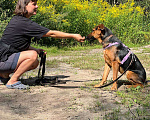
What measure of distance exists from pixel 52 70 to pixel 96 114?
12.5 ft

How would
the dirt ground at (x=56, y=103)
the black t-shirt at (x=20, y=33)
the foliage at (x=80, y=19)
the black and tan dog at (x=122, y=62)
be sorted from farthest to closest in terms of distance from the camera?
the foliage at (x=80, y=19)
the black and tan dog at (x=122, y=62)
the black t-shirt at (x=20, y=33)
the dirt ground at (x=56, y=103)

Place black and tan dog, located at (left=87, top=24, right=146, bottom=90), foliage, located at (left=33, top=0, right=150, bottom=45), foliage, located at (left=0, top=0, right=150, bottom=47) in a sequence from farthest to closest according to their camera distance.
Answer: foliage, located at (left=33, top=0, right=150, bottom=45)
foliage, located at (left=0, top=0, right=150, bottom=47)
black and tan dog, located at (left=87, top=24, right=146, bottom=90)

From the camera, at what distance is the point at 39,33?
4109 mm

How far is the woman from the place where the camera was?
411 centimetres

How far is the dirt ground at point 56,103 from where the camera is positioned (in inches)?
119

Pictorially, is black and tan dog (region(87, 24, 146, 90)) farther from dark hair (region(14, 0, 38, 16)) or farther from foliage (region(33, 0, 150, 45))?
foliage (region(33, 0, 150, 45))

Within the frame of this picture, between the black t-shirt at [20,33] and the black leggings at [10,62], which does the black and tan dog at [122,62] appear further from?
the black leggings at [10,62]

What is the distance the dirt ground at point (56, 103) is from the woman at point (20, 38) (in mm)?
433

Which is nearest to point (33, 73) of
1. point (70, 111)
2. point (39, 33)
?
point (39, 33)

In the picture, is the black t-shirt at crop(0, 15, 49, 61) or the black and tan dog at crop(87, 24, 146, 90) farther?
the black and tan dog at crop(87, 24, 146, 90)

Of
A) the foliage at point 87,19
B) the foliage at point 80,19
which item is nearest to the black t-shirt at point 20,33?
the foliage at point 80,19

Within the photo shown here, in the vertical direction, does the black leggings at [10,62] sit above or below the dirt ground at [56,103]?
above

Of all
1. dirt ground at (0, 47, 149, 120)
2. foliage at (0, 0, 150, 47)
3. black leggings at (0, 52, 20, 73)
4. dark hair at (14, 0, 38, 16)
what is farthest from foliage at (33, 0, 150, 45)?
dirt ground at (0, 47, 149, 120)

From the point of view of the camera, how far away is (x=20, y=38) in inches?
166
